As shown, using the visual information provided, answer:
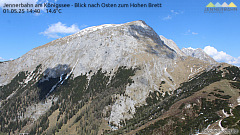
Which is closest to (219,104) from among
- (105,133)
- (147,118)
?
(147,118)

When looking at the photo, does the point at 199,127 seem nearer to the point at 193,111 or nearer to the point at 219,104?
the point at 193,111

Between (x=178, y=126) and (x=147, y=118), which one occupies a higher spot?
(x=178, y=126)

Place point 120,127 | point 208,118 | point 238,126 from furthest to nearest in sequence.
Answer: point 120,127 < point 208,118 < point 238,126

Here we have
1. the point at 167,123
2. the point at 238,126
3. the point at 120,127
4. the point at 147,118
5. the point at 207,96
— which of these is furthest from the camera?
the point at 120,127

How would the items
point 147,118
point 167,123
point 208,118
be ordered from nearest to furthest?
point 208,118, point 167,123, point 147,118

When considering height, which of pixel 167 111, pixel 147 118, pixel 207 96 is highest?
pixel 207 96

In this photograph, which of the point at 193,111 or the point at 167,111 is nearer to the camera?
the point at 193,111

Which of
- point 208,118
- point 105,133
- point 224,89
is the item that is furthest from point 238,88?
point 105,133

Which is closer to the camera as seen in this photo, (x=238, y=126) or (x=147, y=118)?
Result: (x=238, y=126)

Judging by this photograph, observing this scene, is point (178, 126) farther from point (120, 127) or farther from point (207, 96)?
point (120, 127)
